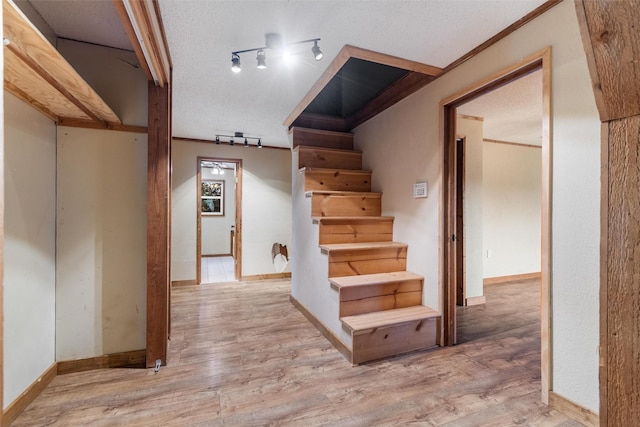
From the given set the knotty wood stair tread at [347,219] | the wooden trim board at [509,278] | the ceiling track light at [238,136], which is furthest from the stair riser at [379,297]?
the ceiling track light at [238,136]

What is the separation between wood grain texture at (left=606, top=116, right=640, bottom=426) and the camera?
57 centimetres

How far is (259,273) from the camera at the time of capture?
491 cm

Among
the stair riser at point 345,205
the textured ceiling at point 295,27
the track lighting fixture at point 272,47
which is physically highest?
the textured ceiling at point 295,27

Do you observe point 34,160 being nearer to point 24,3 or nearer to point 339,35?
point 24,3

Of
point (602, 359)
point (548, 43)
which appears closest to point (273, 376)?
point (602, 359)

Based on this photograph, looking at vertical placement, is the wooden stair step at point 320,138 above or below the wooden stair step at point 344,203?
above

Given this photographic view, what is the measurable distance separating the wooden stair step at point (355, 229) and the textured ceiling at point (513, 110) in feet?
4.96

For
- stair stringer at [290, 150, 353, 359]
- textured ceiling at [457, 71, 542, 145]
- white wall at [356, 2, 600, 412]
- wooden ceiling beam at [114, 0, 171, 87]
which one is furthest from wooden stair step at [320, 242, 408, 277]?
wooden ceiling beam at [114, 0, 171, 87]

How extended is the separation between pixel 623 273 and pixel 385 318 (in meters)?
1.88

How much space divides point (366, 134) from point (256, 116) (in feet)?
4.50

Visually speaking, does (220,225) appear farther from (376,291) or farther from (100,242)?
(376,291)

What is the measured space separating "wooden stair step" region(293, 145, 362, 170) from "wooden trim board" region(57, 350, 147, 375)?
7.73 feet

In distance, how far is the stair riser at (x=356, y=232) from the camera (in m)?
2.80

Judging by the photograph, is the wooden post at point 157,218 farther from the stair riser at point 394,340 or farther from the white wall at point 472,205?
the white wall at point 472,205
